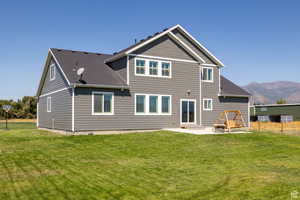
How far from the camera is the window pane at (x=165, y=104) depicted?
75.6ft

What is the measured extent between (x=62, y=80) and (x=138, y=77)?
18.1 ft

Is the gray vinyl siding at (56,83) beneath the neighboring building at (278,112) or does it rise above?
above

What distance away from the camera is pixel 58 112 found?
2297 centimetres

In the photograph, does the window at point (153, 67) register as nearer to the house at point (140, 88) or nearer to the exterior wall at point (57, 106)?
the house at point (140, 88)

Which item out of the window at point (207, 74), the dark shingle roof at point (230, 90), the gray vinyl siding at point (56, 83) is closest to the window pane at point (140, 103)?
the gray vinyl siding at point (56, 83)

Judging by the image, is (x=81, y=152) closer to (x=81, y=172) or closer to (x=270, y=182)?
(x=81, y=172)

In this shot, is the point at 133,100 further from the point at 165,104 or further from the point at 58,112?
the point at 58,112

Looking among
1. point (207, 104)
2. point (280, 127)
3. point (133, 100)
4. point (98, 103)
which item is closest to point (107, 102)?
point (98, 103)

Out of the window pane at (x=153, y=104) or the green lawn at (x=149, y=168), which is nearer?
the green lawn at (x=149, y=168)

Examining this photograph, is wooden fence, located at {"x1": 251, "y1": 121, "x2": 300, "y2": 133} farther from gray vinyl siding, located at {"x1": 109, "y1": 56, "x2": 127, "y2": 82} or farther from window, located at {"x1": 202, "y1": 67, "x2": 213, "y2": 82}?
gray vinyl siding, located at {"x1": 109, "y1": 56, "x2": 127, "y2": 82}

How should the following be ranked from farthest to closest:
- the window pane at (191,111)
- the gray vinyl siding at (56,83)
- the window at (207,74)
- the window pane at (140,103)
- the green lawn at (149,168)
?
the window at (207,74)
the window pane at (191,111)
the gray vinyl siding at (56,83)
the window pane at (140,103)
the green lawn at (149,168)

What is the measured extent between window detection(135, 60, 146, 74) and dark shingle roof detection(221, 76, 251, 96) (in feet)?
26.1

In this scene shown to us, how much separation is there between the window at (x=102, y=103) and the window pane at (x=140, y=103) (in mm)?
2082

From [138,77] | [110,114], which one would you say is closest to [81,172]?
[110,114]
